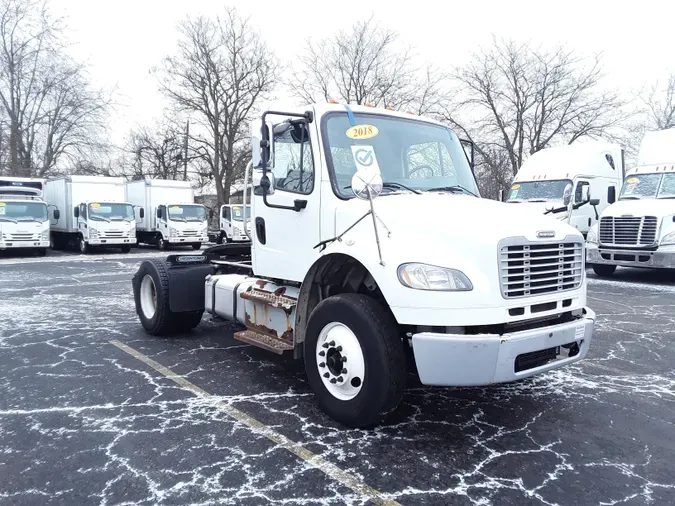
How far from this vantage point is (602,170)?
16.2 m

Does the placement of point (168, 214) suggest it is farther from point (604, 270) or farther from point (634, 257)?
point (634, 257)

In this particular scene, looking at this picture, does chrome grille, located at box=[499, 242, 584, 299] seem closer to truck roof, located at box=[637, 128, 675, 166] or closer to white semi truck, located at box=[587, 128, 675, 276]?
white semi truck, located at box=[587, 128, 675, 276]

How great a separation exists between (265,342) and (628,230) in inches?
430

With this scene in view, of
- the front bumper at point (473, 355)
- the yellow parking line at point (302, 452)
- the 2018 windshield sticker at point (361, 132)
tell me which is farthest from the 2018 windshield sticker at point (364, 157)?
the yellow parking line at point (302, 452)

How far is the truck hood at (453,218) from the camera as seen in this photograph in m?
3.63

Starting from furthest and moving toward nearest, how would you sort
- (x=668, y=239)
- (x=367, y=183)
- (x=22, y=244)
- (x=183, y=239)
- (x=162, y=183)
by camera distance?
(x=162, y=183) → (x=183, y=239) → (x=22, y=244) → (x=668, y=239) → (x=367, y=183)

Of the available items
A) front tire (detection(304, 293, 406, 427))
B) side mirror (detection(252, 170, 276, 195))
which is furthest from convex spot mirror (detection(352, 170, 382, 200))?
side mirror (detection(252, 170, 276, 195))

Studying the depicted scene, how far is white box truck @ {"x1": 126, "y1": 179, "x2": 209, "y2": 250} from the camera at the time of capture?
25.1m

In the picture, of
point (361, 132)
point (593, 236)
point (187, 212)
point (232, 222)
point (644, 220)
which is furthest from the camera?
point (232, 222)

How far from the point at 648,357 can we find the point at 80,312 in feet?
27.0

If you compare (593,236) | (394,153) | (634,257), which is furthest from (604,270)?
(394,153)

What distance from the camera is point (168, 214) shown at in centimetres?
2511

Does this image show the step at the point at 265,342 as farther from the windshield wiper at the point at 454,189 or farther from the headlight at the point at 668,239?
the headlight at the point at 668,239

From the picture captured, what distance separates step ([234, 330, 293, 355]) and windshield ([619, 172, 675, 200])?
39.3 ft
